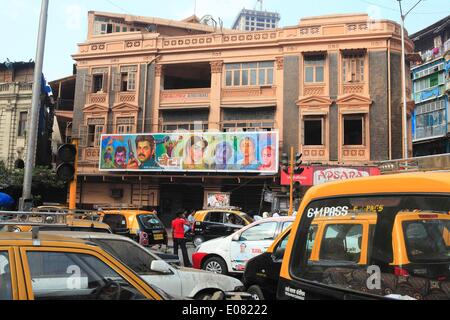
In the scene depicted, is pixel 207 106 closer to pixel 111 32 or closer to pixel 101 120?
pixel 101 120

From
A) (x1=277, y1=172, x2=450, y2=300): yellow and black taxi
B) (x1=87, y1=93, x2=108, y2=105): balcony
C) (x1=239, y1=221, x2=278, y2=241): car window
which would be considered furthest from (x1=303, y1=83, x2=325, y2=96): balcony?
(x1=277, y1=172, x2=450, y2=300): yellow and black taxi

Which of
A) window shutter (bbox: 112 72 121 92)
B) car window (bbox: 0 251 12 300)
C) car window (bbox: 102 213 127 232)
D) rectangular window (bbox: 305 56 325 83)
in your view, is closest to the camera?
car window (bbox: 0 251 12 300)

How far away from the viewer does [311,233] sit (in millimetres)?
3314

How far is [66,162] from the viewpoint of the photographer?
8.18 metres

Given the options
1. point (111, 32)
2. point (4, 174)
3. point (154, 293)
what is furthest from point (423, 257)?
point (111, 32)

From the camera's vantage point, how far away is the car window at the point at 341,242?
10.2ft

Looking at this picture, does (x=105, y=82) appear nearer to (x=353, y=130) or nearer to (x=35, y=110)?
(x=353, y=130)

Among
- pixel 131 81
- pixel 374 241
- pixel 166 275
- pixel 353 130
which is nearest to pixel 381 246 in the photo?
pixel 374 241

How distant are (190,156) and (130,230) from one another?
11.4 metres

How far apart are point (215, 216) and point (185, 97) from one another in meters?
11.4

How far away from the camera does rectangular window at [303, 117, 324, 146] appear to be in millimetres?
24609

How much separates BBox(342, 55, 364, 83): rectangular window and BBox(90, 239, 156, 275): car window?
20.5 m

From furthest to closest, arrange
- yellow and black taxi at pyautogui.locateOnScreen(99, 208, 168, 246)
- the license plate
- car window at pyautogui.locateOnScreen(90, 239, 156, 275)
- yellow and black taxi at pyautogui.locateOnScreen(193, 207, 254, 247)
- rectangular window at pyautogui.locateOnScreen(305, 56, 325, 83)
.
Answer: rectangular window at pyautogui.locateOnScreen(305, 56, 325, 83) < yellow and black taxi at pyautogui.locateOnScreen(193, 207, 254, 247) < the license plate < yellow and black taxi at pyautogui.locateOnScreen(99, 208, 168, 246) < car window at pyautogui.locateOnScreen(90, 239, 156, 275)

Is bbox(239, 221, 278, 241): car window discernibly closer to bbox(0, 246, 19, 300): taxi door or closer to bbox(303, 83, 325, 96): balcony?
bbox(0, 246, 19, 300): taxi door
